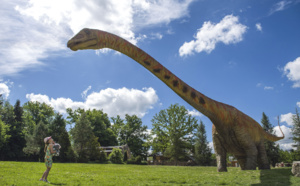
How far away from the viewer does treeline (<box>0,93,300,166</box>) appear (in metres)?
33.4

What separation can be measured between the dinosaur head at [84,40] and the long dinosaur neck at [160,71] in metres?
0.18

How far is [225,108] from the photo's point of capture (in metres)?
9.05

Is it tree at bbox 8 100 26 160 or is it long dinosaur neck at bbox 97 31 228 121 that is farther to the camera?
tree at bbox 8 100 26 160

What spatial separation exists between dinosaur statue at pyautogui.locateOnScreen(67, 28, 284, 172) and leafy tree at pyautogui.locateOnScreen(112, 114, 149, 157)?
158ft

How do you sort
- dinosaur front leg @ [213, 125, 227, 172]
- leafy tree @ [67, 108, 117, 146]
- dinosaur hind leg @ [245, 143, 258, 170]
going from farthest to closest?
1. leafy tree @ [67, 108, 117, 146]
2. dinosaur front leg @ [213, 125, 227, 172]
3. dinosaur hind leg @ [245, 143, 258, 170]

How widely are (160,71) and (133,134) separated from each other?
53913mm

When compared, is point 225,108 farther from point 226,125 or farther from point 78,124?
point 78,124

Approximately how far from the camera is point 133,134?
197ft

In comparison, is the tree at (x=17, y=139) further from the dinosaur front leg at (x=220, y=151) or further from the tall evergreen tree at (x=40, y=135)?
the dinosaur front leg at (x=220, y=151)

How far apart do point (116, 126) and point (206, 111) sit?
183ft

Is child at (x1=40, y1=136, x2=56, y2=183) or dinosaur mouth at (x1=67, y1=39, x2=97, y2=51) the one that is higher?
dinosaur mouth at (x1=67, y1=39, x2=97, y2=51)

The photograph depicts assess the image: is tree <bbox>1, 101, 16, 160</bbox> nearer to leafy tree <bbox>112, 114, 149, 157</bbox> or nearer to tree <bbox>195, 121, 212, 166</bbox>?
leafy tree <bbox>112, 114, 149, 157</bbox>

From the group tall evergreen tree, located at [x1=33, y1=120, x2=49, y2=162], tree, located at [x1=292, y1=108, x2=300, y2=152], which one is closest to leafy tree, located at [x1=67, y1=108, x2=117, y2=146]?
tall evergreen tree, located at [x1=33, y1=120, x2=49, y2=162]

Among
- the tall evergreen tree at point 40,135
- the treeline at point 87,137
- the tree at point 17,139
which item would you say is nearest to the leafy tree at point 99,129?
the treeline at point 87,137
